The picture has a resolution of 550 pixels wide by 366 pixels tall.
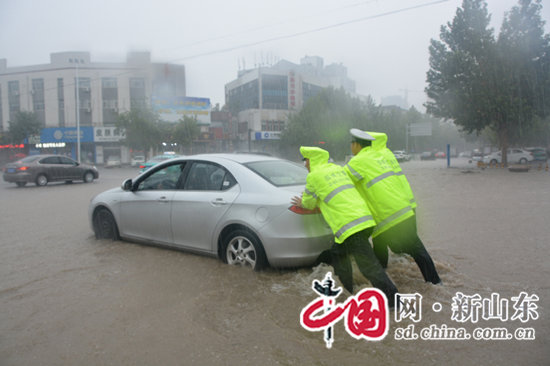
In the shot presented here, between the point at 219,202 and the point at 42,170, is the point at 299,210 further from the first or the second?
the point at 42,170

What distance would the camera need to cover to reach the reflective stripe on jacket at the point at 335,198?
3.43 m

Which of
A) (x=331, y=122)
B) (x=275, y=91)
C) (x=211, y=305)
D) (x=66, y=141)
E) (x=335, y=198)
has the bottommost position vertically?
(x=211, y=305)

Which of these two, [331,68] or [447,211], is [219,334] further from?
[331,68]

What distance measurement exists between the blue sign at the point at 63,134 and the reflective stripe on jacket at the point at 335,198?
180 ft

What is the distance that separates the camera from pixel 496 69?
3034 cm

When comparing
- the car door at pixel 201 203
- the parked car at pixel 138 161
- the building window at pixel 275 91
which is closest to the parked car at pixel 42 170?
the car door at pixel 201 203

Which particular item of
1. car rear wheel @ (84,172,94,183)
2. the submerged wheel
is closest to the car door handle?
the submerged wheel

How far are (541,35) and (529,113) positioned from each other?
5.71 meters

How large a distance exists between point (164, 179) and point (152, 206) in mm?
407

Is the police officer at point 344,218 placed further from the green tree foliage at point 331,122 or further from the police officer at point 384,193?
the green tree foliage at point 331,122

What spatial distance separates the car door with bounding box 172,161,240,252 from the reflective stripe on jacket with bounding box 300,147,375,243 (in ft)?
3.94

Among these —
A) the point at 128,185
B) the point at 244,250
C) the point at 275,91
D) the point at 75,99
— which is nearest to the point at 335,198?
the point at 244,250

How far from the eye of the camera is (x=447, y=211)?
9758mm

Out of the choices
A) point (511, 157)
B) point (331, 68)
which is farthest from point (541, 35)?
point (331, 68)
